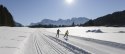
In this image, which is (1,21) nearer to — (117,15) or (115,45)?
(117,15)

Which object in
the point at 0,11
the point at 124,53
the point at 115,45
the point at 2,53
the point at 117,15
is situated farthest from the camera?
the point at 117,15

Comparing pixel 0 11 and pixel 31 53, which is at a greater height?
pixel 0 11

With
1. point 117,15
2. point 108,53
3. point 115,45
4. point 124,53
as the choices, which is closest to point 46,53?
point 108,53

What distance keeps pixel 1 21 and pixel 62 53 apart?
104m

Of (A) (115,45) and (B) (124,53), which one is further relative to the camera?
(A) (115,45)

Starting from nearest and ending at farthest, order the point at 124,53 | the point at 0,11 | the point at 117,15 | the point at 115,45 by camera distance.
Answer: the point at 124,53, the point at 115,45, the point at 0,11, the point at 117,15

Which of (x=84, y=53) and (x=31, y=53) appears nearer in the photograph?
(x=84, y=53)

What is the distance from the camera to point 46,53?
1650cm

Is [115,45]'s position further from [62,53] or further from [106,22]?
[106,22]

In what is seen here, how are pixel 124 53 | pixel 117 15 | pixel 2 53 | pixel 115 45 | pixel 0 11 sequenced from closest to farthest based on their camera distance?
pixel 2 53 < pixel 124 53 < pixel 115 45 < pixel 0 11 < pixel 117 15

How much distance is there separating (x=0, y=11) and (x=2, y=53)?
333 ft

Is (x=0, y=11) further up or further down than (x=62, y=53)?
further up

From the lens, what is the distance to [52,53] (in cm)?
1656

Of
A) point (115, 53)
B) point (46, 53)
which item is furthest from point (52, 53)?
point (115, 53)
